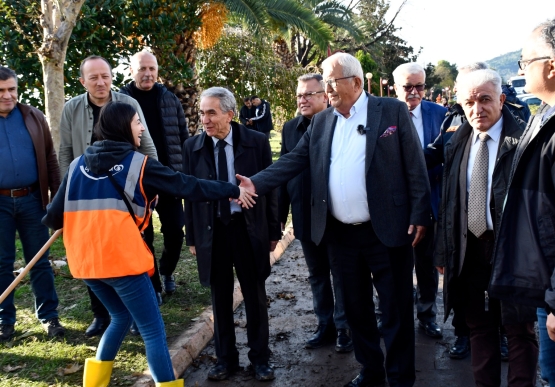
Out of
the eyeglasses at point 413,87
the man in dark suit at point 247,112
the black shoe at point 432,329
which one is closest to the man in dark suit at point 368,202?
the black shoe at point 432,329

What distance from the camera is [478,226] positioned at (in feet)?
11.3

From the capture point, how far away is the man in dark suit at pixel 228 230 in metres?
4.16

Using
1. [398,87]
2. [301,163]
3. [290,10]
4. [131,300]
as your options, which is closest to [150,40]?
[398,87]

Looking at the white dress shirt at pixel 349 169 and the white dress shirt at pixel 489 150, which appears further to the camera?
the white dress shirt at pixel 349 169

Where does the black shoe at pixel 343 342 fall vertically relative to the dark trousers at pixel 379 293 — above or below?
below

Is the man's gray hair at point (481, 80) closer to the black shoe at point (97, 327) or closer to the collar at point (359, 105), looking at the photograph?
the collar at point (359, 105)

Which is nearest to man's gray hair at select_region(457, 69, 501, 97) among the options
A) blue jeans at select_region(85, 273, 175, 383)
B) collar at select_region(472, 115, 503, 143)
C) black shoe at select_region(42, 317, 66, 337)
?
collar at select_region(472, 115, 503, 143)

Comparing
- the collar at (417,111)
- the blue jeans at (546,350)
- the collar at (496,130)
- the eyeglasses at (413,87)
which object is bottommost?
the blue jeans at (546,350)

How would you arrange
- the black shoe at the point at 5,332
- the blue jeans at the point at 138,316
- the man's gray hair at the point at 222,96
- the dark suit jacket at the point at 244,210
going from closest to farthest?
1. the blue jeans at the point at 138,316
2. the man's gray hair at the point at 222,96
3. the dark suit jacket at the point at 244,210
4. the black shoe at the point at 5,332

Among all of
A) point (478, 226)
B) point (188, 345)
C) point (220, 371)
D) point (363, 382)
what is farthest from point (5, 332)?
point (478, 226)

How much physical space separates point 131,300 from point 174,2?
23.7 ft

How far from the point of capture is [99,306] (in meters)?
4.97

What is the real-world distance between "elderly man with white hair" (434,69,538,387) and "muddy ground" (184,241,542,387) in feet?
2.40

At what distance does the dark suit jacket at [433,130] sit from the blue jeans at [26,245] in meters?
3.45
